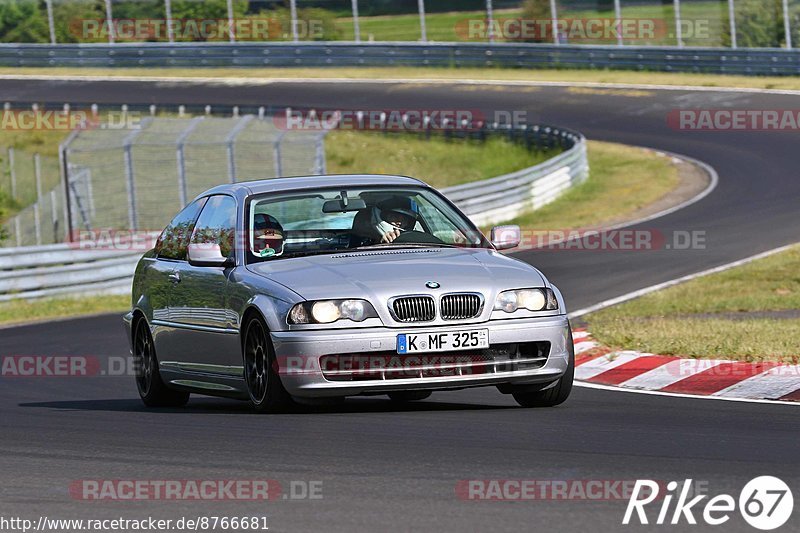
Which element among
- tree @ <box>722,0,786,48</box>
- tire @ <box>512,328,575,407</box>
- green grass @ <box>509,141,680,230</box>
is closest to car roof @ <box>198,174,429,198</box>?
tire @ <box>512,328,575,407</box>

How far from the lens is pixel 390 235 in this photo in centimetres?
984

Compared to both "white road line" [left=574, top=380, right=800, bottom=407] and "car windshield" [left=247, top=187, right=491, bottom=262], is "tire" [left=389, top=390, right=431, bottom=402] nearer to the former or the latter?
"car windshield" [left=247, top=187, right=491, bottom=262]

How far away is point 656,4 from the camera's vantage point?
153 feet

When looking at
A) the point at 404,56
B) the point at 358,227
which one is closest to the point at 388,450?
the point at 358,227

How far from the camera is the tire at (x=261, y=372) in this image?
892cm

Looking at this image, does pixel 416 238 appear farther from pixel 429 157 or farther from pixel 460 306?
pixel 429 157

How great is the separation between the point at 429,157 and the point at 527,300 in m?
30.3

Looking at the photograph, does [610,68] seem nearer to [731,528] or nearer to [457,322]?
[457,322]

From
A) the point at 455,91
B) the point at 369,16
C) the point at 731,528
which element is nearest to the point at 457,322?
the point at 731,528

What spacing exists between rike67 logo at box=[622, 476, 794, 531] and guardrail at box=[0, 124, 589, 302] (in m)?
16.2

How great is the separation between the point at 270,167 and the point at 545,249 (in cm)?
846

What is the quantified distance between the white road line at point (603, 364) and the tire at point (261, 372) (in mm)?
3292

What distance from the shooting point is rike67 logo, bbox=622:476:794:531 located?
5.76 metres

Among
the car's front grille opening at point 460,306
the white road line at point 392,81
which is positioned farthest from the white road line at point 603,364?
the white road line at point 392,81
